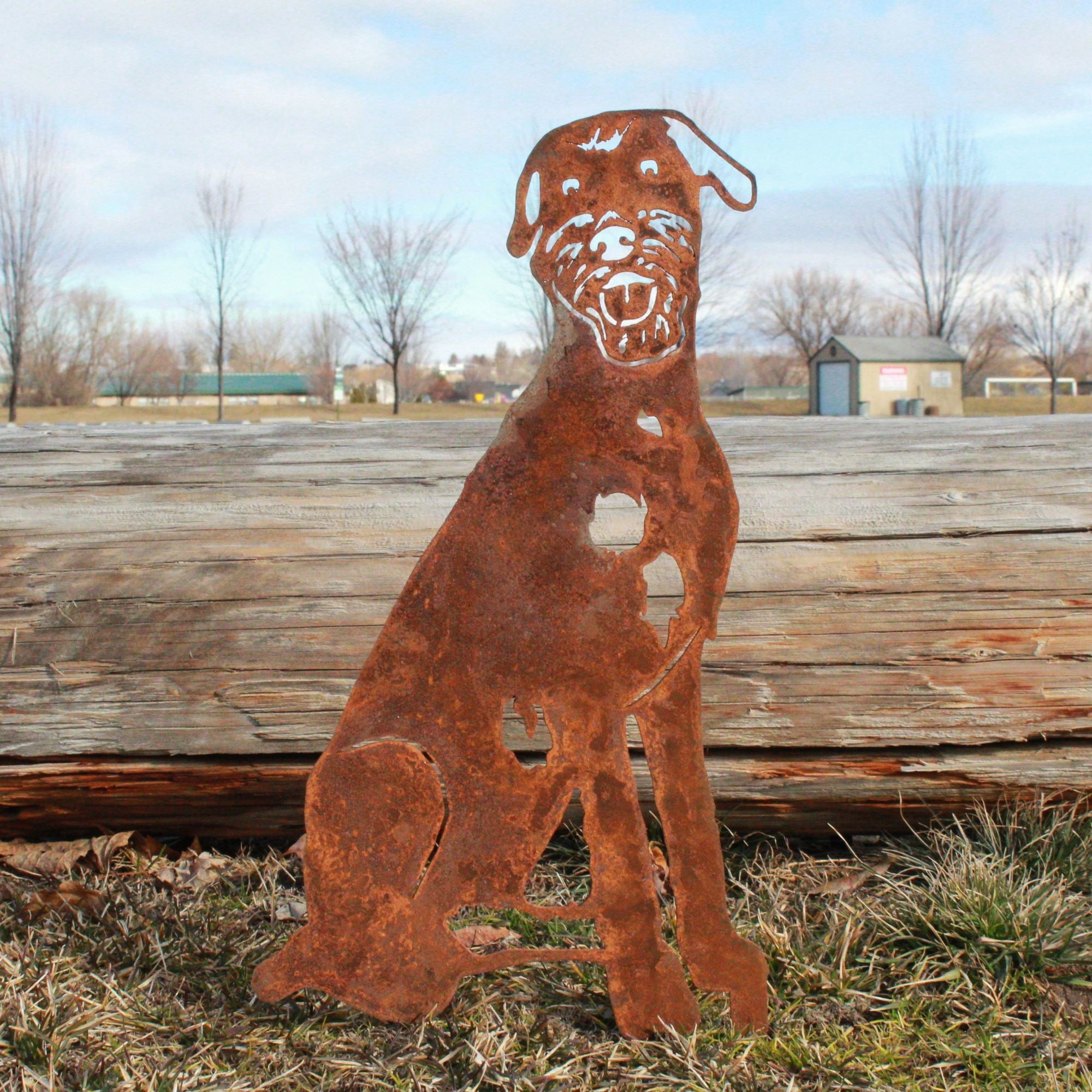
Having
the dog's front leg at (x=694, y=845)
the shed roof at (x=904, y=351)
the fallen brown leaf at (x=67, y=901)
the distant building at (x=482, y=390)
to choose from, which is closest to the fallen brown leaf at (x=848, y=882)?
the dog's front leg at (x=694, y=845)

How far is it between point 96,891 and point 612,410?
1.95m

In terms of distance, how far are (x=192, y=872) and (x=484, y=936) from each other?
97cm

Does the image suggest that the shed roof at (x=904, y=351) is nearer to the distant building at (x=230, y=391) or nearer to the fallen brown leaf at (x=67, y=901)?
the distant building at (x=230, y=391)

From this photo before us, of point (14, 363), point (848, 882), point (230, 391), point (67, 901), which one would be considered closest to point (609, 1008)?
point (848, 882)

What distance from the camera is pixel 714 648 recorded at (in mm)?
2668

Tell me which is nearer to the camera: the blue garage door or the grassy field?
the grassy field

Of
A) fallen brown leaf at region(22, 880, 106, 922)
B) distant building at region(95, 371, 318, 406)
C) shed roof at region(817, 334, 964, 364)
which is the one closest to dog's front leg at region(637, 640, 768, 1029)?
fallen brown leaf at region(22, 880, 106, 922)

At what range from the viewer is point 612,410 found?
1.94 m

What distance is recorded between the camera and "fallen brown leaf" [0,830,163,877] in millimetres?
2834

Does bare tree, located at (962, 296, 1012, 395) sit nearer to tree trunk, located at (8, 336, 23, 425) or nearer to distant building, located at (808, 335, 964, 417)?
distant building, located at (808, 335, 964, 417)

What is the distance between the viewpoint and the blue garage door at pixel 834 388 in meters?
32.0

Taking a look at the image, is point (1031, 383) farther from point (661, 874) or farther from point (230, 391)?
point (661, 874)

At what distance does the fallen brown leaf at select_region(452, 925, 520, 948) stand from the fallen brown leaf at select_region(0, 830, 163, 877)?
1.09m

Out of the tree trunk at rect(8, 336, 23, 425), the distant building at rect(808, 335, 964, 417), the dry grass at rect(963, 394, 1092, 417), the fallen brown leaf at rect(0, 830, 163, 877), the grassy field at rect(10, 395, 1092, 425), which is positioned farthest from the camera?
the dry grass at rect(963, 394, 1092, 417)
